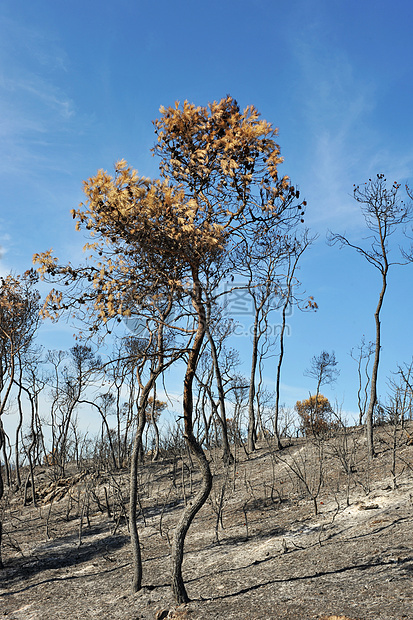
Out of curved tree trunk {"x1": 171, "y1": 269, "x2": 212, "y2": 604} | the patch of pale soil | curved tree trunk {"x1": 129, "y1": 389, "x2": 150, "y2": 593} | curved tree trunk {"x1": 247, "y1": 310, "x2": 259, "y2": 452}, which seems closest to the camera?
the patch of pale soil

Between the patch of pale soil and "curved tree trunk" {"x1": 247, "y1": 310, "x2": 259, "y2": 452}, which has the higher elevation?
"curved tree trunk" {"x1": 247, "y1": 310, "x2": 259, "y2": 452}

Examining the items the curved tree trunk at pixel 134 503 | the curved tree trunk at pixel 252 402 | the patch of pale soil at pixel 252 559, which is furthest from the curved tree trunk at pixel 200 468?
the curved tree trunk at pixel 252 402

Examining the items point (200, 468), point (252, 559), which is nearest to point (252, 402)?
point (252, 559)

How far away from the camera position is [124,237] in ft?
21.8

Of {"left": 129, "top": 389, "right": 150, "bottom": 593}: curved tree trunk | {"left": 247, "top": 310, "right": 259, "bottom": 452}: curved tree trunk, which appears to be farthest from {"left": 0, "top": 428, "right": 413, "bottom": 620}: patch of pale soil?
{"left": 247, "top": 310, "right": 259, "bottom": 452}: curved tree trunk

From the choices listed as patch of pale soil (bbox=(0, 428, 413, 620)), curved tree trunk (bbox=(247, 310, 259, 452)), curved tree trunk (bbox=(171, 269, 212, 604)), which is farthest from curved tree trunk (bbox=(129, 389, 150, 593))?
curved tree trunk (bbox=(247, 310, 259, 452))

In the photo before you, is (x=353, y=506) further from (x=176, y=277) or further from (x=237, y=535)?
(x=176, y=277)

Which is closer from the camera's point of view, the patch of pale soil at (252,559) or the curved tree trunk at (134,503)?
the patch of pale soil at (252,559)

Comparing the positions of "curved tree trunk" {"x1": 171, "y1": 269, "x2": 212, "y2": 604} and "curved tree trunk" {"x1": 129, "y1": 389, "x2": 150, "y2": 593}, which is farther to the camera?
"curved tree trunk" {"x1": 129, "y1": 389, "x2": 150, "y2": 593}

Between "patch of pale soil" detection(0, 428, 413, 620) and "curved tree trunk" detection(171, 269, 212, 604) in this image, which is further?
"curved tree trunk" detection(171, 269, 212, 604)

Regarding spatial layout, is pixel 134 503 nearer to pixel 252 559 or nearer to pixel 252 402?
pixel 252 559

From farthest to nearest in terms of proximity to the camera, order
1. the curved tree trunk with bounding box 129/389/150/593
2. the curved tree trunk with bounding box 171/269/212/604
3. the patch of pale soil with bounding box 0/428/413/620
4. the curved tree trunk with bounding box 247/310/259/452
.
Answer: the curved tree trunk with bounding box 247/310/259/452 → the curved tree trunk with bounding box 129/389/150/593 → the curved tree trunk with bounding box 171/269/212/604 → the patch of pale soil with bounding box 0/428/413/620

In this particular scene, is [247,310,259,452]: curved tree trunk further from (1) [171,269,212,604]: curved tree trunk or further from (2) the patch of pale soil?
(1) [171,269,212,604]: curved tree trunk

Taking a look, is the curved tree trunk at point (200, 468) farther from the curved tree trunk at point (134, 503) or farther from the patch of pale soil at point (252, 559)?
the curved tree trunk at point (134, 503)
